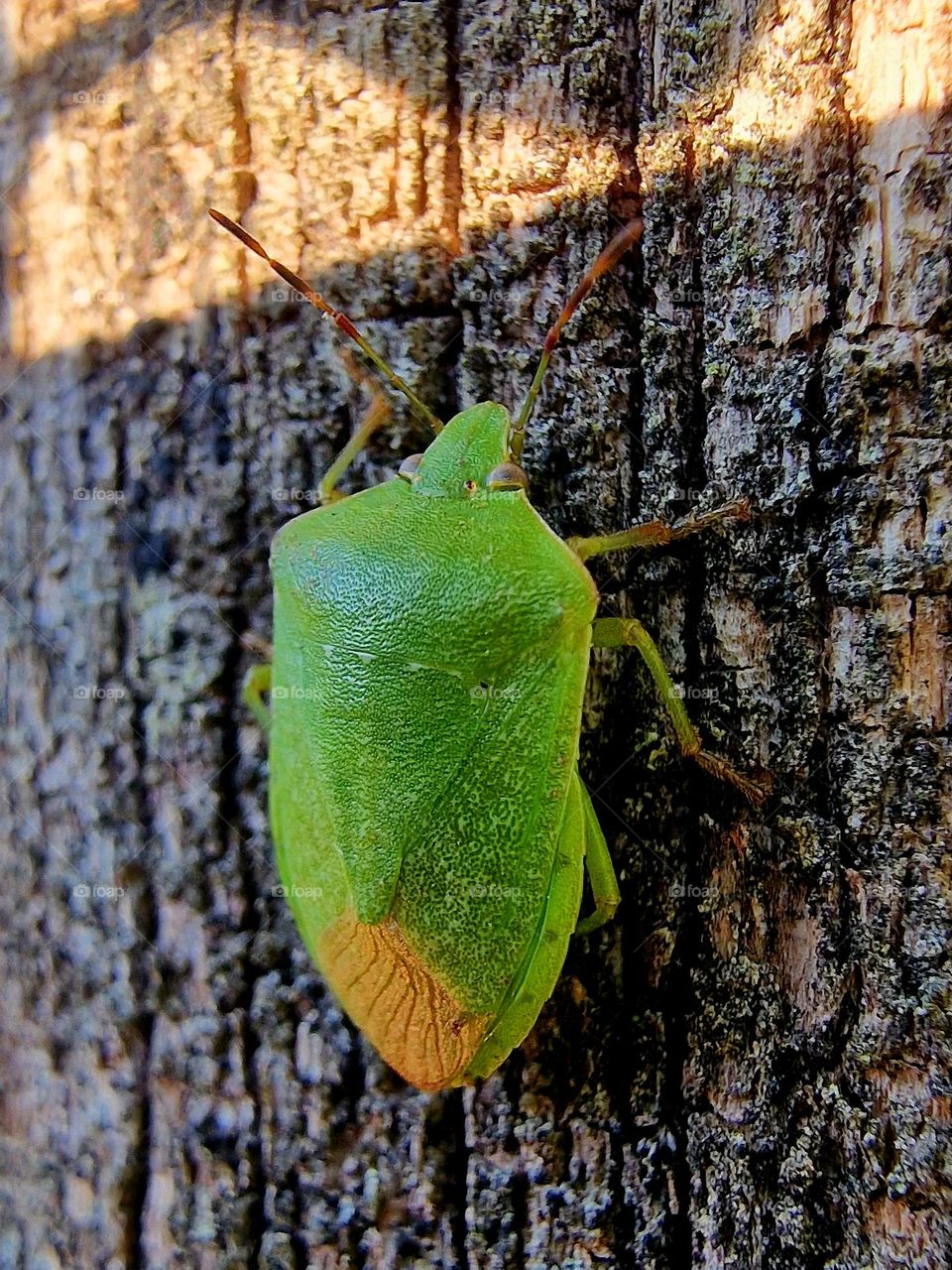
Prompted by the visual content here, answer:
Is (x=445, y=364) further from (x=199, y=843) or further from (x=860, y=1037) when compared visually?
(x=860, y=1037)

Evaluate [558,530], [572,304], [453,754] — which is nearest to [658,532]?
[558,530]

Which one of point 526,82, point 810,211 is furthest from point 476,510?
point 526,82

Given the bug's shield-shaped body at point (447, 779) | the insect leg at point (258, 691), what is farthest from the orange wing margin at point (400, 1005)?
the insect leg at point (258, 691)

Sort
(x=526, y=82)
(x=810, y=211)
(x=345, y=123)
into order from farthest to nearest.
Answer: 1. (x=345, y=123)
2. (x=526, y=82)
3. (x=810, y=211)

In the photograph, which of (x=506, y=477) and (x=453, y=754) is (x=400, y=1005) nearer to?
(x=453, y=754)

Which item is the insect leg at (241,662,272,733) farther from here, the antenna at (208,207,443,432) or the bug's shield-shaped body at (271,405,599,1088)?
the antenna at (208,207,443,432)

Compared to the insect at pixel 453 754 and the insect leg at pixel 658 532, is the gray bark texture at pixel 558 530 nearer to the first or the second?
the insect leg at pixel 658 532

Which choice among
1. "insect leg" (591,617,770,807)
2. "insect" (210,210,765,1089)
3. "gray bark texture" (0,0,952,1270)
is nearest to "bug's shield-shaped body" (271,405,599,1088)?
"insect" (210,210,765,1089)
